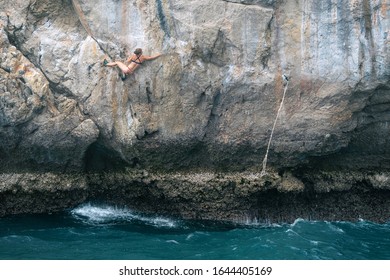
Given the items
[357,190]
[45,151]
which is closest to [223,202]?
[357,190]

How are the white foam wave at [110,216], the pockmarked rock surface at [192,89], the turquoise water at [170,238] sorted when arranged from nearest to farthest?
the turquoise water at [170,238] < the pockmarked rock surface at [192,89] < the white foam wave at [110,216]

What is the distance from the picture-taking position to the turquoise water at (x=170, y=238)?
15.4 m

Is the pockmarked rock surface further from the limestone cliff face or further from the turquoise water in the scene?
the turquoise water

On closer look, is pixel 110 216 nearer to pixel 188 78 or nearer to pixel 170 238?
pixel 170 238

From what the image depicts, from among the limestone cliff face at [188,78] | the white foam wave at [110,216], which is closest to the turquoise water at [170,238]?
the white foam wave at [110,216]

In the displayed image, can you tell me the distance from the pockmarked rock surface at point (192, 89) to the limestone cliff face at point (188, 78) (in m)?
0.03

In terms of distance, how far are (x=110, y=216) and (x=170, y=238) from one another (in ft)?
7.01

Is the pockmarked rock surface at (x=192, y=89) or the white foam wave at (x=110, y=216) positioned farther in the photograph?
the white foam wave at (x=110, y=216)

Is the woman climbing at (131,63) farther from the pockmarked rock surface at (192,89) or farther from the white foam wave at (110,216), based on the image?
the white foam wave at (110,216)

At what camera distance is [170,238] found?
16328mm

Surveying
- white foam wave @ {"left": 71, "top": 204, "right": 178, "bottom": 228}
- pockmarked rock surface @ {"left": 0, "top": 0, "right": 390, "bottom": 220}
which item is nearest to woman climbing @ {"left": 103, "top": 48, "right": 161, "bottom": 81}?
pockmarked rock surface @ {"left": 0, "top": 0, "right": 390, "bottom": 220}

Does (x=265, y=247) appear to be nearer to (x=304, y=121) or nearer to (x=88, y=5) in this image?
(x=304, y=121)

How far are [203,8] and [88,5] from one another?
9.10 feet

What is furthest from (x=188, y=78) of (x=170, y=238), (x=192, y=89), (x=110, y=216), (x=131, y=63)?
(x=110, y=216)
